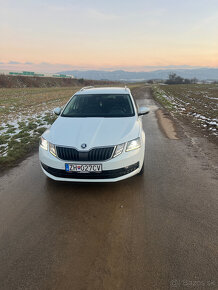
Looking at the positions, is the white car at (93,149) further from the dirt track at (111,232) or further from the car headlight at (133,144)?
the dirt track at (111,232)

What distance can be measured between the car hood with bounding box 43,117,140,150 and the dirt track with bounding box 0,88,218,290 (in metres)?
0.90

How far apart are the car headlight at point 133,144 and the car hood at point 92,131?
0.21 ft

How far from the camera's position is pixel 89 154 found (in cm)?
318

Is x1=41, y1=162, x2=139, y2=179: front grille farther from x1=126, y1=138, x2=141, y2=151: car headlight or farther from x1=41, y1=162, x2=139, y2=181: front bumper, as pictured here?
x1=126, y1=138, x2=141, y2=151: car headlight

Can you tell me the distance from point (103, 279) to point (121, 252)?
1.26ft

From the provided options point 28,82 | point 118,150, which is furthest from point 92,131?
point 28,82

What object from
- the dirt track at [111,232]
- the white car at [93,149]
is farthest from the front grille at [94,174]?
the dirt track at [111,232]

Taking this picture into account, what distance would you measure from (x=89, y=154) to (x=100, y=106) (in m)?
1.84

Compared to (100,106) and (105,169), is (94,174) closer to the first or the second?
(105,169)

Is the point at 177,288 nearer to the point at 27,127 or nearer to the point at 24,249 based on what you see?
the point at 24,249

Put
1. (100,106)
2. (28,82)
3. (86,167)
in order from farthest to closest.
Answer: (28,82)
(100,106)
(86,167)

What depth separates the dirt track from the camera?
79.7 inches

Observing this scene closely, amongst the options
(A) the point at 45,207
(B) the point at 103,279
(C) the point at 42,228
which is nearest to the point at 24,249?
(C) the point at 42,228

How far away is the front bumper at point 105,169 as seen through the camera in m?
3.18
